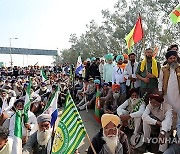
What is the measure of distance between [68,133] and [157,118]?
2.51 m

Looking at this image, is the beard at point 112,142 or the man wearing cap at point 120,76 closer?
the beard at point 112,142

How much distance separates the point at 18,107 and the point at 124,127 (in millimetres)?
2559

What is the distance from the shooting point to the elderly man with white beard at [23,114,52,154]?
15.7 ft

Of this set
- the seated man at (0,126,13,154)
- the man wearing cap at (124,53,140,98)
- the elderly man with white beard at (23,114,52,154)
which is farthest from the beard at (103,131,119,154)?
the man wearing cap at (124,53,140,98)

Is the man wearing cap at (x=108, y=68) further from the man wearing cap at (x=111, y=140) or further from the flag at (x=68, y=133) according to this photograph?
the flag at (x=68, y=133)

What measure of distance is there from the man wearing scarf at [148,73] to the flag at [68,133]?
10.6 ft

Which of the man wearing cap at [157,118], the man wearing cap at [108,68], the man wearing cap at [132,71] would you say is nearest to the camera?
the man wearing cap at [157,118]

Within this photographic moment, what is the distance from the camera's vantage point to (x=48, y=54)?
76500 mm

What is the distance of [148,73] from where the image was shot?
22.4ft

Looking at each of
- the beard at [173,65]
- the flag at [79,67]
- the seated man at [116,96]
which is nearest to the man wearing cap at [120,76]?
the seated man at [116,96]

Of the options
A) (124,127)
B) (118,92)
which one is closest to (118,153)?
(124,127)

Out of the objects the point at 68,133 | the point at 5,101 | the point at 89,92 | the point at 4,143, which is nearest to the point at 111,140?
the point at 68,133

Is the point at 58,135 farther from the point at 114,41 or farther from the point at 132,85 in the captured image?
the point at 114,41

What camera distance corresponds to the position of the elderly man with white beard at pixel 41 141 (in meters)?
4.79
